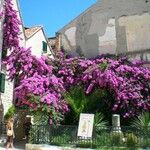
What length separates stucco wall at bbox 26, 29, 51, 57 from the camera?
2966cm

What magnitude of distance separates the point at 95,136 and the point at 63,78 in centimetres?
605

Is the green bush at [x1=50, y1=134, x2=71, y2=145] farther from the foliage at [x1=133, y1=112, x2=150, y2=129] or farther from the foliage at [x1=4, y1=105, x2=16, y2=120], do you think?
the foliage at [x1=4, y1=105, x2=16, y2=120]

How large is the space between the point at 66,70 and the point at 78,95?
2.96m

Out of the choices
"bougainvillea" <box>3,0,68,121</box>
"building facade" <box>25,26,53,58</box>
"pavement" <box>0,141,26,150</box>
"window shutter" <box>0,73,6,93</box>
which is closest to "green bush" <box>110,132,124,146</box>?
"bougainvillea" <box>3,0,68,121</box>

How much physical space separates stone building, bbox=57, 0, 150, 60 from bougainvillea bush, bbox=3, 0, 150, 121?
3592 mm

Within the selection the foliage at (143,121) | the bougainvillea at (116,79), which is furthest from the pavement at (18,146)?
the foliage at (143,121)

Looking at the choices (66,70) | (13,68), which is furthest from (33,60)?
(66,70)

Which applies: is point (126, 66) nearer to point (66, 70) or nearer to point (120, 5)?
point (66, 70)

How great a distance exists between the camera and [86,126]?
19.1 metres

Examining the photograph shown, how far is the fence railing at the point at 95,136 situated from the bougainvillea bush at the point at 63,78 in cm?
110

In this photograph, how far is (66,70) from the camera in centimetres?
2472

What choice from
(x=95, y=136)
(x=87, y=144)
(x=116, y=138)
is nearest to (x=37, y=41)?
(x=95, y=136)

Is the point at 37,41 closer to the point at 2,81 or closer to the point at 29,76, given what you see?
the point at 2,81

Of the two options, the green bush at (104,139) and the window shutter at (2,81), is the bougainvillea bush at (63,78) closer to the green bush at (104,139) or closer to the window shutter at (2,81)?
the window shutter at (2,81)
